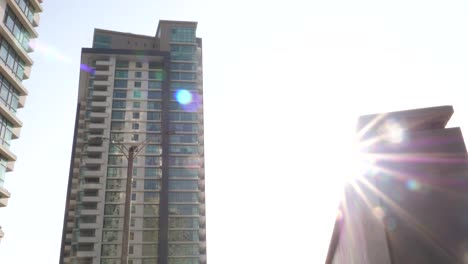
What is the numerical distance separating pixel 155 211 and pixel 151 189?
4002mm

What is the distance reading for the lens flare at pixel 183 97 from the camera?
84312 millimetres

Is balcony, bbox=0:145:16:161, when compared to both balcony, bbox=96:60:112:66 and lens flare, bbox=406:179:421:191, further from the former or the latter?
balcony, bbox=96:60:112:66

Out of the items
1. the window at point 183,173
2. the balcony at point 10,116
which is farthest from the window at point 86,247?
the balcony at point 10,116

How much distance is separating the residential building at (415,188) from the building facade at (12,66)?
34.2m

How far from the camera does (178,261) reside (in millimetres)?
72000

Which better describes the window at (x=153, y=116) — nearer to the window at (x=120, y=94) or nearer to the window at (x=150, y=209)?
the window at (x=120, y=94)

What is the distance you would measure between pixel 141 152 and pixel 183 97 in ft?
44.2

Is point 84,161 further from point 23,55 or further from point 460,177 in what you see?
point 460,177

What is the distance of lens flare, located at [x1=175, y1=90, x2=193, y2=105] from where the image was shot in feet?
277

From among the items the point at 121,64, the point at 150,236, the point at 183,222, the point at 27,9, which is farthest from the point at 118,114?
the point at 27,9

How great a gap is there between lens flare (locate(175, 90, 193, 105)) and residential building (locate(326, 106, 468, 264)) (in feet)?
258

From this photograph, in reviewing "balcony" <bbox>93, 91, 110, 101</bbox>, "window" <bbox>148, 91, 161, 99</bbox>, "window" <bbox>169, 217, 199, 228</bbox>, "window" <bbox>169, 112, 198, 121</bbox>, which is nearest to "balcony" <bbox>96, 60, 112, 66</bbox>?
"balcony" <bbox>93, 91, 110, 101</bbox>

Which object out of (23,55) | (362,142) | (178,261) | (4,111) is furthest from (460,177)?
(178,261)

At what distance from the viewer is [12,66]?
121ft
